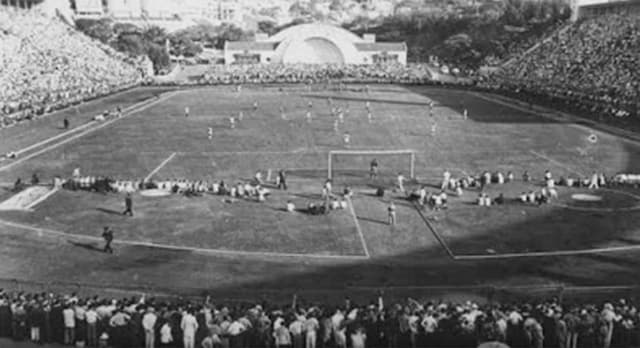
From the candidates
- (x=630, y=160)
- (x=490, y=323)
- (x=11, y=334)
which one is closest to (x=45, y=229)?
(x=11, y=334)

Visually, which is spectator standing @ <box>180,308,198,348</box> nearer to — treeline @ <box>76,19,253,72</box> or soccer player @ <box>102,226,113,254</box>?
soccer player @ <box>102,226,113,254</box>

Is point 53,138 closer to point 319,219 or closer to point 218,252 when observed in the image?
point 319,219

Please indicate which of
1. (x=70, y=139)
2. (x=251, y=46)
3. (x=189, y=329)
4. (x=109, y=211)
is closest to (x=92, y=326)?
(x=189, y=329)

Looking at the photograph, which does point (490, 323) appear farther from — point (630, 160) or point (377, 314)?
point (630, 160)

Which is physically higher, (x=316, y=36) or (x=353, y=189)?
(x=316, y=36)

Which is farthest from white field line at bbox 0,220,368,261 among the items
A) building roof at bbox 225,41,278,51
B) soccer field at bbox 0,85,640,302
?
building roof at bbox 225,41,278,51

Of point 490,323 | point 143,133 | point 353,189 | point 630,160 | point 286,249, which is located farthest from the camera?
point 143,133

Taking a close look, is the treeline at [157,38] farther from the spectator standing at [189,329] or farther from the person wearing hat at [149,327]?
the spectator standing at [189,329]
